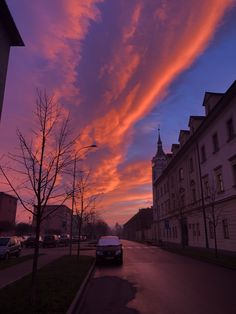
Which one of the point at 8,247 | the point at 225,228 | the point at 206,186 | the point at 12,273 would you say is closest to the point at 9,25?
the point at 12,273

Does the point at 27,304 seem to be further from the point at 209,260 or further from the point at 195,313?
the point at 209,260

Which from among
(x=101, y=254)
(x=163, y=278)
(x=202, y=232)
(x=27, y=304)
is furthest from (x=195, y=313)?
(x=202, y=232)

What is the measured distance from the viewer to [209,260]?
22.7m

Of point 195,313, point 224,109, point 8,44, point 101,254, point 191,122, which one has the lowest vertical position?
point 195,313

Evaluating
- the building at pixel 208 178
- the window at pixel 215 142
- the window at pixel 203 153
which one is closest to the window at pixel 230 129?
the building at pixel 208 178

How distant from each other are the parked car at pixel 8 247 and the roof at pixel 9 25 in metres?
18.1

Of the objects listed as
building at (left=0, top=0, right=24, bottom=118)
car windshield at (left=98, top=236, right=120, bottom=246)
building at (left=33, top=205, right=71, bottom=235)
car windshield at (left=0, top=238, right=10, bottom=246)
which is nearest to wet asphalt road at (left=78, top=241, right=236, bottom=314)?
building at (left=33, top=205, right=71, bottom=235)

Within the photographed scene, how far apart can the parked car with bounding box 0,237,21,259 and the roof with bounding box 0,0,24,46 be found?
18126mm

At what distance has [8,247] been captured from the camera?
27266 millimetres

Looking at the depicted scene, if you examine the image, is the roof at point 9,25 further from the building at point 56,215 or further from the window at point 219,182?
the window at point 219,182

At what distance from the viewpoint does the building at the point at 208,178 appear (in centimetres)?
2878

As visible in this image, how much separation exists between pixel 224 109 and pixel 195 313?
2402 centimetres

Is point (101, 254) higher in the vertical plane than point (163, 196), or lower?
lower

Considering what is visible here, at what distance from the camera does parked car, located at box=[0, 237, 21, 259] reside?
86.2 ft
